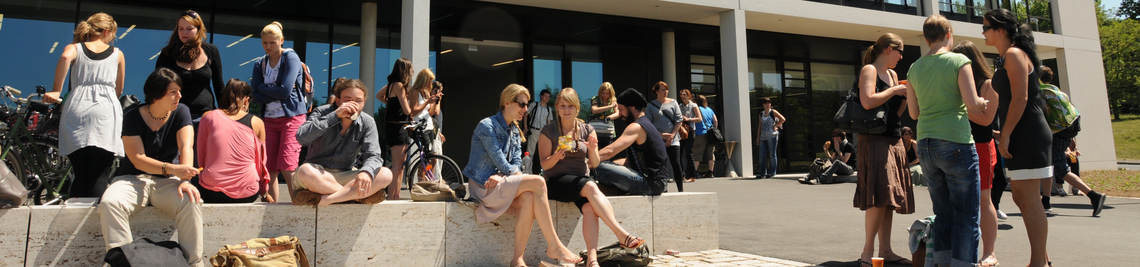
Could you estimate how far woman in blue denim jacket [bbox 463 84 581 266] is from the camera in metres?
4.39

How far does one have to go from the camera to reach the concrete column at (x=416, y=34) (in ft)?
32.9

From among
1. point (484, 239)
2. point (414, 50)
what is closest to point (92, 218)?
point (484, 239)

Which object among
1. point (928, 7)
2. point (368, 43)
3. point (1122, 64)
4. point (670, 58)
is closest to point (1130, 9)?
point (1122, 64)

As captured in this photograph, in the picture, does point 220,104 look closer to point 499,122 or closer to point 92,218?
point 92,218

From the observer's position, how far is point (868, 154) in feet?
14.0

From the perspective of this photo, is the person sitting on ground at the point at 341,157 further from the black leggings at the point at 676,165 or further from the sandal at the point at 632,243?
the black leggings at the point at 676,165

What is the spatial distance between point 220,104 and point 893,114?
13.8ft

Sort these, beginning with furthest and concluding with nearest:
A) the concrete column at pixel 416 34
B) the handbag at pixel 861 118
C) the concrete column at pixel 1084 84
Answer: the concrete column at pixel 1084 84 < the concrete column at pixel 416 34 < the handbag at pixel 861 118

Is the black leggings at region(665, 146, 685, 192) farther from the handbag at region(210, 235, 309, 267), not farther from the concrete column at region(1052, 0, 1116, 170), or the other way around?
the concrete column at region(1052, 0, 1116, 170)

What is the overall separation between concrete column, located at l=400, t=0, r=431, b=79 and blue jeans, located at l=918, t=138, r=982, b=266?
301 inches

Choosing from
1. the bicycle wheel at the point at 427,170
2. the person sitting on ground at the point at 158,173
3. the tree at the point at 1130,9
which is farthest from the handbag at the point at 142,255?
the tree at the point at 1130,9

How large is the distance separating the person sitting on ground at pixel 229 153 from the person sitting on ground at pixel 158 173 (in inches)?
4.7

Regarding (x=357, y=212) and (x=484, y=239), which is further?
(x=484, y=239)

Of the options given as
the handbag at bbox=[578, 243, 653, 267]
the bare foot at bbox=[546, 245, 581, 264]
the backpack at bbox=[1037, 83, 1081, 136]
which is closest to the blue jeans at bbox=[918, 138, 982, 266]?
the backpack at bbox=[1037, 83, 1081, 136]
